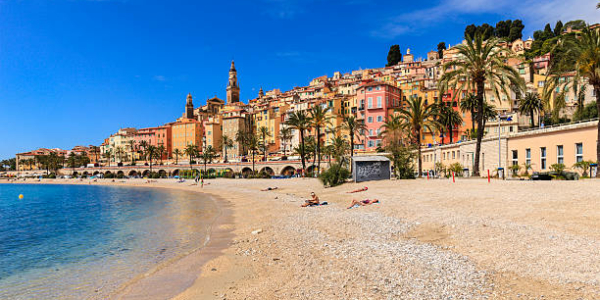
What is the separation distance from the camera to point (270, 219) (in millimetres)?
18203

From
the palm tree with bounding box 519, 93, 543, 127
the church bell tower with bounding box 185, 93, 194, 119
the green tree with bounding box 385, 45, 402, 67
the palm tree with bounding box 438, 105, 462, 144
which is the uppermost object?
the green tree with bounding box 385, 45, 402, 67

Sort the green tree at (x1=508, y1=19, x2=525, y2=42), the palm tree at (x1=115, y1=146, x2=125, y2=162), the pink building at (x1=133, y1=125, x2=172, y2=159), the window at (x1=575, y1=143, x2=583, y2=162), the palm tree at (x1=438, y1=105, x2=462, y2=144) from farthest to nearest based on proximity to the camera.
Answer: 1. the palm tree at (x1=115, y1=146, x2=125, y2=162)
2. the pink building at (x1=133, y1=125, x2=172, y2=159)
3. the green tree at (x1=508, y1=19, x2=525, y2=42)
4. the palm tree at (x1=438, y1=105, x2=462, y2=144)
5. the window at (x1=575, y1=143, x2=583, y2=162)

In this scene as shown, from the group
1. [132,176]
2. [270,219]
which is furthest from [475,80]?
[132,176]

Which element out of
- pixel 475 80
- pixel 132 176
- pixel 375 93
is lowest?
pixel 132 176

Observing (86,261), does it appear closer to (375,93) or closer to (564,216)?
(564,216)

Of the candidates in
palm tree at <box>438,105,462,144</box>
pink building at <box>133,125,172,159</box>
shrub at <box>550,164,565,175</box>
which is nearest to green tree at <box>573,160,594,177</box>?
shrub at <box>550,164,565,175</box>

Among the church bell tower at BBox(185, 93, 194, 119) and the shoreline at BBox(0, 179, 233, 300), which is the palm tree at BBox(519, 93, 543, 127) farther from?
the church bell tower at BBox(185, 93, 194, 119)

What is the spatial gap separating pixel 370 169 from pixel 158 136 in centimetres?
13165

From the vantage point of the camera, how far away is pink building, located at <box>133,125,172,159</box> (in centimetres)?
14538

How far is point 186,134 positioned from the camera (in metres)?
141

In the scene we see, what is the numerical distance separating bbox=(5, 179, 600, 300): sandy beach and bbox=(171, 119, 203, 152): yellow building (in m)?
131

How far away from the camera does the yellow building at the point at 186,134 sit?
458 feet

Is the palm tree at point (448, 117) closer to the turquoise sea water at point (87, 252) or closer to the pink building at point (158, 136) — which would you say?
the turquoise sea water at point (87, 252)

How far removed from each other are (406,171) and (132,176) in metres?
101
